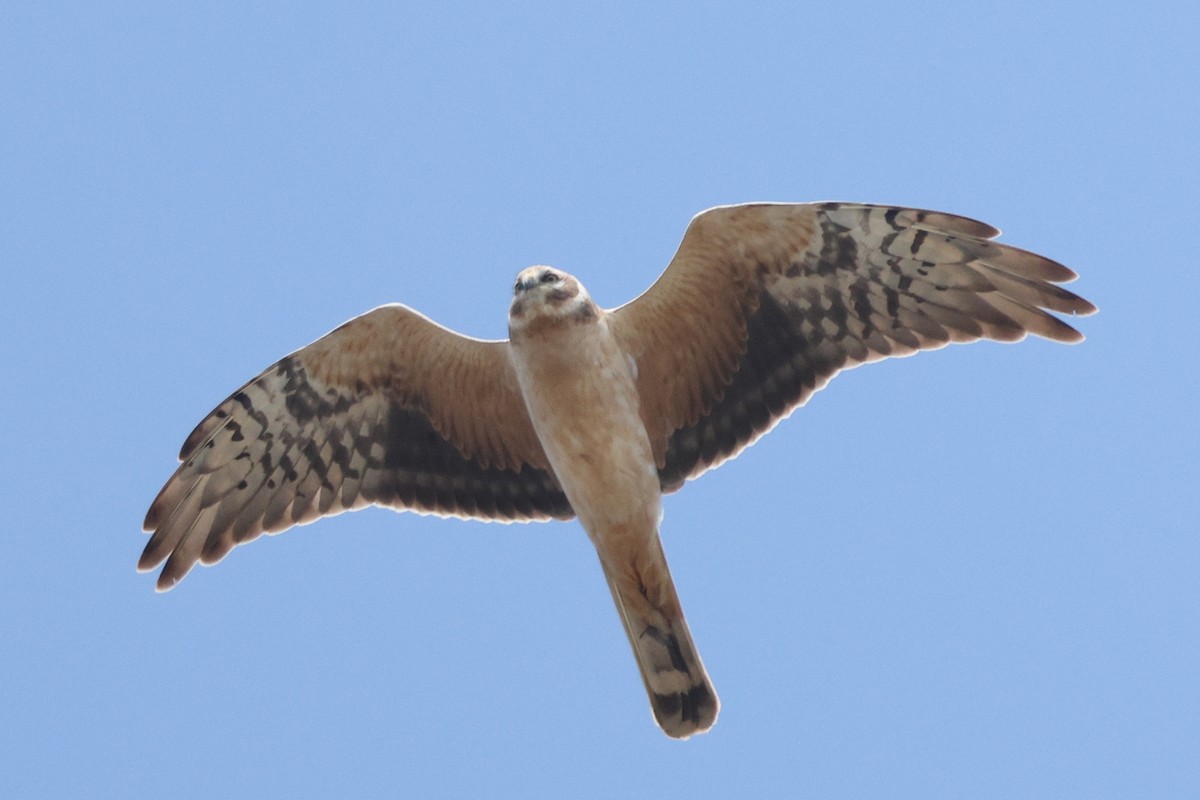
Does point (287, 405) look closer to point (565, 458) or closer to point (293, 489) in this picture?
point (293, 489)

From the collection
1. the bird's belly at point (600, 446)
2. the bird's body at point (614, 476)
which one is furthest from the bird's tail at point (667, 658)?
the bird's belly at point (600, 446)

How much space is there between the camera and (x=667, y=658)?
32.5 ft

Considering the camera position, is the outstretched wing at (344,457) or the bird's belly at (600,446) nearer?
the bird's belly at (600,446)

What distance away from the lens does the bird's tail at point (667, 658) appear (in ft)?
32.4

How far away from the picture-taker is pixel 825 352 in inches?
397

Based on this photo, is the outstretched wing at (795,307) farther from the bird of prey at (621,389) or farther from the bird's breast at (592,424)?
the bird's breast at (592,424)

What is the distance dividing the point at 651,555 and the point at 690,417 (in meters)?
0.94

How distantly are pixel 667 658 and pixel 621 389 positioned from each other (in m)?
1.58

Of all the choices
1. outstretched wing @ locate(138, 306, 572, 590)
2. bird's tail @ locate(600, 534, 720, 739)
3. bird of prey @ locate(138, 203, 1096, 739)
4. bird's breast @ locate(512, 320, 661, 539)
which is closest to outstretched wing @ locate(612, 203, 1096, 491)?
bird of prey @ locate(138, 203, 1096, 739)

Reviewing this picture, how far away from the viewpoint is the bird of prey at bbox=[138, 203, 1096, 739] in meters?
9.70

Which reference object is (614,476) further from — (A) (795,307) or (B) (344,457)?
(B) (344,457)

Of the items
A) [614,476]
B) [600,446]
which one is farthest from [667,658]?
[600,446]

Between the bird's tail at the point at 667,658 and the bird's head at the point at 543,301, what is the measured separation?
1407 mm

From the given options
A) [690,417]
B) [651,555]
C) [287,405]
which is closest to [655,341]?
[690,417]
